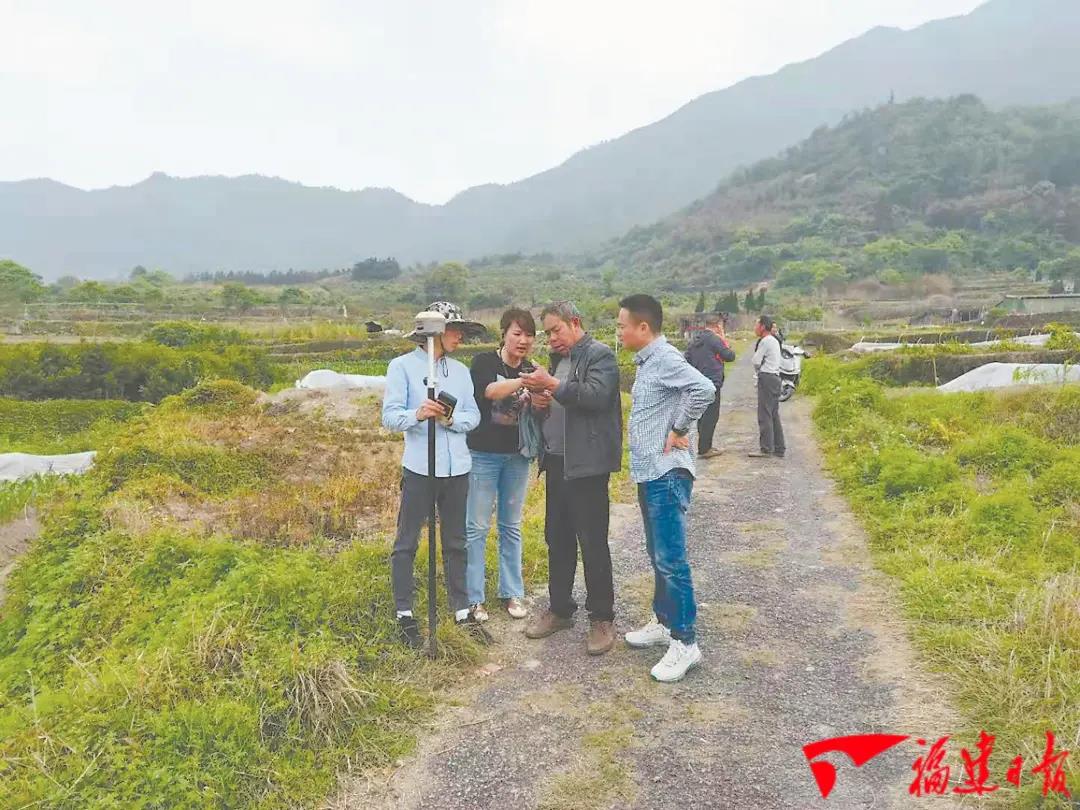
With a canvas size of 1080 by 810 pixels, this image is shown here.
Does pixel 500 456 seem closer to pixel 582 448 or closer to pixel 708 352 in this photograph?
pixel 582 448

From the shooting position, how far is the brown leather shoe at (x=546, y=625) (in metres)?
3.97

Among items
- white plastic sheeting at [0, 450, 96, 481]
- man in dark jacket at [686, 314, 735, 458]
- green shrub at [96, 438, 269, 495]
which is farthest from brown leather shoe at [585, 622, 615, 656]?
white plastic sheeting at [0, 450, 96, 481]

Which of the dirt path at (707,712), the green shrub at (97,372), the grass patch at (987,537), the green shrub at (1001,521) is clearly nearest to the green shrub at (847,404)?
the grass patch at (987,537)

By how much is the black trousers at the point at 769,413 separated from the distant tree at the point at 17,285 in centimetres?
5786

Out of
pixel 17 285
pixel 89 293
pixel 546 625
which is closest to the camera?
pixel 546 625

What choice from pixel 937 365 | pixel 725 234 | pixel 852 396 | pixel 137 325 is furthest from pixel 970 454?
pixel 725 234

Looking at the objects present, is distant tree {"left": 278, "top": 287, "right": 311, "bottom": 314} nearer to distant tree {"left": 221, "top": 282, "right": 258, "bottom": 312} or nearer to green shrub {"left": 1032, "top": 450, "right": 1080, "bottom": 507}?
distant tree {"left": 221, "top": 282, "right": 258, "bottom": 312}

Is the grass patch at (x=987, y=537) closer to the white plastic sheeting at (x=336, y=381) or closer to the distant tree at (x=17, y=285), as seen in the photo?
the white plastic sheeting at (x=336, y=381)

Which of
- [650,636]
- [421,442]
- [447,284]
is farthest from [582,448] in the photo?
[447,284]

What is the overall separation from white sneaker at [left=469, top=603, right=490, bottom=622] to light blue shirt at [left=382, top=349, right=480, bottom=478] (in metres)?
0.85

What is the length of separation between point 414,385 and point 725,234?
423ft

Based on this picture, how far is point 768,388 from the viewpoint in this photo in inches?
337

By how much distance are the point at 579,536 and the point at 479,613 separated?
2.56ft

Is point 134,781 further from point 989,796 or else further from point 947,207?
point 947,207
